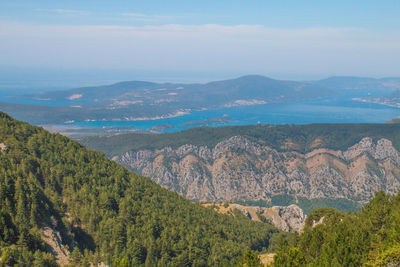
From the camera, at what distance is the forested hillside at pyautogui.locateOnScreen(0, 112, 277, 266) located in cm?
5621

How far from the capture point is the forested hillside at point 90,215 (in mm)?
56206

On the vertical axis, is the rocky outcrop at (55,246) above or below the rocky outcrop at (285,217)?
above

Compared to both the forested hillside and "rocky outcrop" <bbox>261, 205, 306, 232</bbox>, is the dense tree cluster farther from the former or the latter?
"rocky outcrop" <bbox>261, 205, 306, 232</bbox>

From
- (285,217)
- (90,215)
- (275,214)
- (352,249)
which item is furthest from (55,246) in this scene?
(285,217)

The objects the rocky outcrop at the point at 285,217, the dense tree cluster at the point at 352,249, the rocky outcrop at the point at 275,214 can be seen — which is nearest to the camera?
the dense tree cluster at the point at 352,249

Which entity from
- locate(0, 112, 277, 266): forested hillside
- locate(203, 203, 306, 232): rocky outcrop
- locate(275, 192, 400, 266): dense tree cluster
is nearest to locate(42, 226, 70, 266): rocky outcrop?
locate(0, 112, 277, 266): forested hillside

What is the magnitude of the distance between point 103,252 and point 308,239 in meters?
39.8

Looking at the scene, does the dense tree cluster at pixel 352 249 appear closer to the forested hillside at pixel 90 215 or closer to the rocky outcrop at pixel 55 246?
the forested hillside at pixel 90 215

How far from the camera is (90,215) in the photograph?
246 ft

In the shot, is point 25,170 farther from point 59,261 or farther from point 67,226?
point 59,261

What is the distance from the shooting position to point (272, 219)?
149 m

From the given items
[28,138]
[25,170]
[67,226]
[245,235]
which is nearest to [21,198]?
[67,226]

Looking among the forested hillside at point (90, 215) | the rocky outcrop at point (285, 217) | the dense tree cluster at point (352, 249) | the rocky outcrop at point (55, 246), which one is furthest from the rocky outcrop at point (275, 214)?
the rocky outcrop at point (55, 246)

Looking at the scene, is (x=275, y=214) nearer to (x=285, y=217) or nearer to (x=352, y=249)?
(x=285, y=217)
